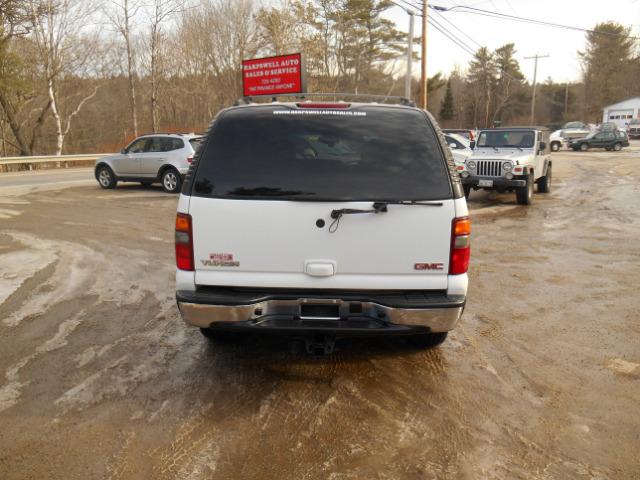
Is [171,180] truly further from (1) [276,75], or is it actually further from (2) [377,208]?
(1) [276,75]

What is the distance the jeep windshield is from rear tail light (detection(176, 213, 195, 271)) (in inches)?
480

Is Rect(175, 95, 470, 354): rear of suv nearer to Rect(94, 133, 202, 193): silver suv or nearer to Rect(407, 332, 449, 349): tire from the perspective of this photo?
Rect(407, 332, 449, 349): tire

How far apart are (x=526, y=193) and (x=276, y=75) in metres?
19.5

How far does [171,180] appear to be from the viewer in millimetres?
14281

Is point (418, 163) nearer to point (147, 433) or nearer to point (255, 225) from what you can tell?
point (255, 225)

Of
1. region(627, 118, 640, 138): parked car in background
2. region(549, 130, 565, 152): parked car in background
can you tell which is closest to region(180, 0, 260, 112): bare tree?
region(549, 130, 565, 152): parked car in background

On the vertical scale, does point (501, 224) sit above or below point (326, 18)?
below

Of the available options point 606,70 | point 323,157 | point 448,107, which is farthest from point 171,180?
point 606,70

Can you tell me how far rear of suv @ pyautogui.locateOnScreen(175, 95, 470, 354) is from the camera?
3133mm

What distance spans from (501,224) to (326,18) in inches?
1696

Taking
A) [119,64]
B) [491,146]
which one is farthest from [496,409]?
[119,64]

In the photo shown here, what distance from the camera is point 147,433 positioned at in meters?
2.97

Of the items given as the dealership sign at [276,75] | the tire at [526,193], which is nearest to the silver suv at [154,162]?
the tire at [526,193]

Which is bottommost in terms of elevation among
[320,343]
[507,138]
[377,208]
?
[320,343]
